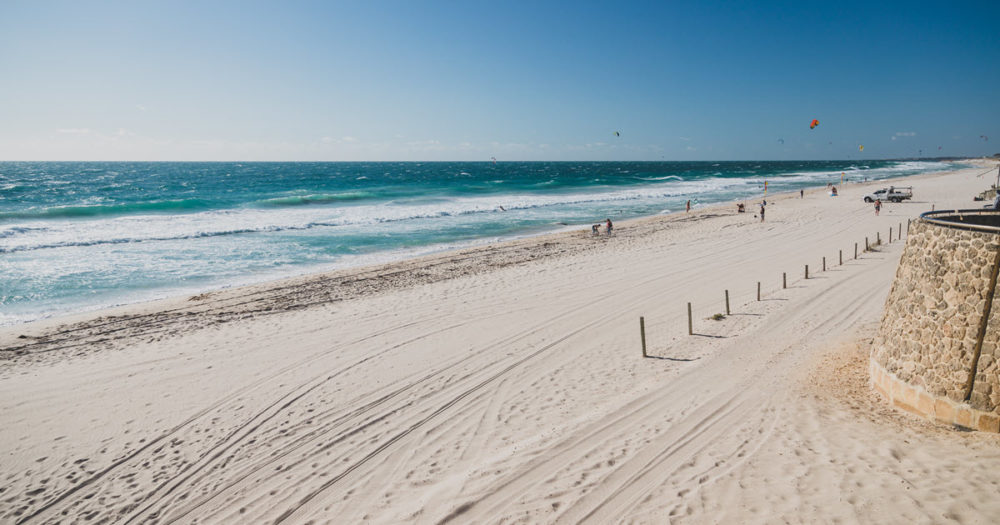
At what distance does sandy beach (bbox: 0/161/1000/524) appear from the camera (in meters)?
5.77

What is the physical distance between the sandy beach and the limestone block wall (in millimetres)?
412

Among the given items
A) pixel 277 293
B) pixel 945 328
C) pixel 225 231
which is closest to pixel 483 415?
pixel 945 328

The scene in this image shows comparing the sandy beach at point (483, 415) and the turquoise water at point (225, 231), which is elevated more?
the turquoise water at point (225, 231)

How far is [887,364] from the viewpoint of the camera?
24.0ft

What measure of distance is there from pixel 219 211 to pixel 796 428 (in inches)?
1795

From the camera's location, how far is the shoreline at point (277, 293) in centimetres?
1298

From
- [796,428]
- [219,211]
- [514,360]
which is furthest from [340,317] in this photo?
[219,211]

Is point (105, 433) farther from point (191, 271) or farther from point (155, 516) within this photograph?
point (191, 271)

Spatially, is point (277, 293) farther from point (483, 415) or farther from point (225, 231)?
point (225, 231)

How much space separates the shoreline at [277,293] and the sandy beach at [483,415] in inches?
7.0

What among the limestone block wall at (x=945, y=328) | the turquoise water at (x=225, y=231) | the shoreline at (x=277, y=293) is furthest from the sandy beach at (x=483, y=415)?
the turquoise water at (x=225, y=231)

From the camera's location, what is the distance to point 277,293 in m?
16.6

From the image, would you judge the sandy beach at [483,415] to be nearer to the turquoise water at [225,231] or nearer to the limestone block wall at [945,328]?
the limestone block wall at [945,328]

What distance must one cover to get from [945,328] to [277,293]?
1698cm
